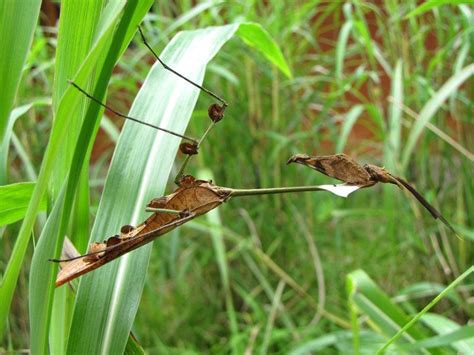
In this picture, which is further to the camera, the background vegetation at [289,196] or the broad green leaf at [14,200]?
the background vegetation at [289,196]

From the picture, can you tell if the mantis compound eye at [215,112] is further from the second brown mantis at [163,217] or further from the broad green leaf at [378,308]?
the broad green leaf at [378,308]

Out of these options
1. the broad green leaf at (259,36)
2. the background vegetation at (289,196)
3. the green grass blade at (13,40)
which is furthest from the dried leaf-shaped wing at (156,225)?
the background vegetation at (289,196)

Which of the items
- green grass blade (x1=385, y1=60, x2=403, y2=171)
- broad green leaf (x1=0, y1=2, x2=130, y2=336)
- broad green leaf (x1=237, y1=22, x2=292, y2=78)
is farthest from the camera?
green grass blade (x1=385, y1=60, x2=403, y2=171)

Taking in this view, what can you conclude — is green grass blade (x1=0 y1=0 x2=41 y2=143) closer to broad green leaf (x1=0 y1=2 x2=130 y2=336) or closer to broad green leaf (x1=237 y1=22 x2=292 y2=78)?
broad green leaf (x1=0 y1=2 x2=130 y2=336)

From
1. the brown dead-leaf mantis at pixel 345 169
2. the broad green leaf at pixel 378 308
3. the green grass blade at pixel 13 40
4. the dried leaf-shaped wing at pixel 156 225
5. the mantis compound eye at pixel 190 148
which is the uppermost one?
the green grass blade at pixel 13 40

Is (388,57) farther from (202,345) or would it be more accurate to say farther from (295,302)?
(202,345)

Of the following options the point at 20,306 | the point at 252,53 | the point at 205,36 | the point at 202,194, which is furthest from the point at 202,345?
the point at 202,194

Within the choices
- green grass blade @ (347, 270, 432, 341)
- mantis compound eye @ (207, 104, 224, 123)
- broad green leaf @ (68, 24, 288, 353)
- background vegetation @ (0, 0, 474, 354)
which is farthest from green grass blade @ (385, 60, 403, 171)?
mantis compound eye @ (207, 104, 224, 123)
